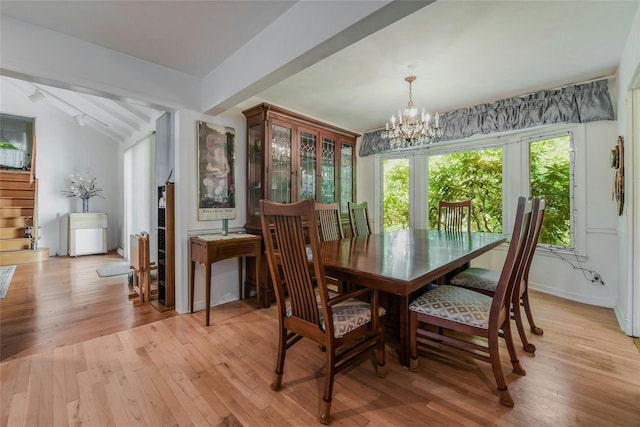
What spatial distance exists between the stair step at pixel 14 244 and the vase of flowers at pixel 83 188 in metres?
1.14

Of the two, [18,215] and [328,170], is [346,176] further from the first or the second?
[18,215]

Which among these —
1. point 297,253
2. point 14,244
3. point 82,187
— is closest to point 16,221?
point 14,244

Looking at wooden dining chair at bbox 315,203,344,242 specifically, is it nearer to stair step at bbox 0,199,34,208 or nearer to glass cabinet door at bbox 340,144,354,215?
glass cabinet door at bbox 340,144,354,215

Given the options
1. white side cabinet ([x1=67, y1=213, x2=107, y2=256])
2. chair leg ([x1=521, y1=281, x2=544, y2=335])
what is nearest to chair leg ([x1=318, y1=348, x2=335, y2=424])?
chair leg ([x1=521, y1=281, x2=544, y2=335])

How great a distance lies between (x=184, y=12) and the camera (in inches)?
73.2

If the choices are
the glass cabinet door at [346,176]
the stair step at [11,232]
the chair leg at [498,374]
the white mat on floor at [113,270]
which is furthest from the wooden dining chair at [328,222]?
the stair step at [11,232]

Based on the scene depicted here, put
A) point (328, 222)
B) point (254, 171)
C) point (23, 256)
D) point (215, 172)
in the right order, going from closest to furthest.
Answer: point (328, 222) → point (215, 172) → point (254, 171) → point (23, 256)

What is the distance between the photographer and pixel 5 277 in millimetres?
4070

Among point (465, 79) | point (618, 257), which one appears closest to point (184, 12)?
point (465, 79)

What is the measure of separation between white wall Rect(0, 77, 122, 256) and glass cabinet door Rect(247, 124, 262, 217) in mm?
5022

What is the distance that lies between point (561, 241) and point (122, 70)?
489 cm

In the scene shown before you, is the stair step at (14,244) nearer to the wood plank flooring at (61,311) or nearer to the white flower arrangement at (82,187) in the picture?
the wood plank flooring at (61,311)

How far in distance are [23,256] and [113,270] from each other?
207 cm

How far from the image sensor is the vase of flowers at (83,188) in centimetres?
607
